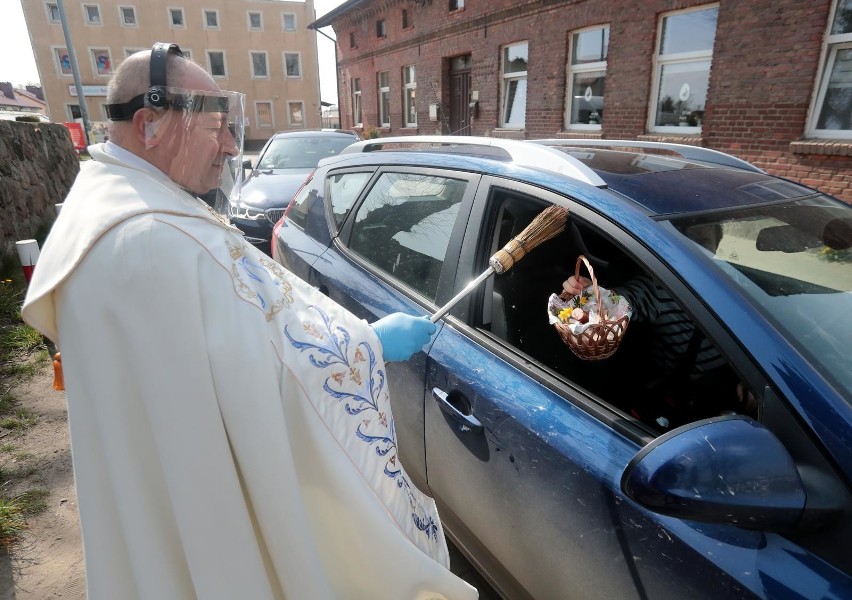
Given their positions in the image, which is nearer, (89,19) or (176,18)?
(89,19)

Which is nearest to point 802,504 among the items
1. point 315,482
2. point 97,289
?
point 315,482

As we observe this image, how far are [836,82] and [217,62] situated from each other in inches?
1503

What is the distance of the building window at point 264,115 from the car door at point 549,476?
38.6 m

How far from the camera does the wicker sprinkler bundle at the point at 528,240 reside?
1.62 meters

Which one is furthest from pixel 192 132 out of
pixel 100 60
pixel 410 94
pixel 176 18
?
pixel 100 60

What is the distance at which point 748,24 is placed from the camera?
20.6 feet

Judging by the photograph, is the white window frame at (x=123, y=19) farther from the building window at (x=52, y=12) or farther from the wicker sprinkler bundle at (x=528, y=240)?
the wicker sprinkler bundle at (x=528, y=240)

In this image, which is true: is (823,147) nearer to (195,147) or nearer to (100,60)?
(195,147)

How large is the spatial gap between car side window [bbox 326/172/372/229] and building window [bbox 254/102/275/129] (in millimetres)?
37016

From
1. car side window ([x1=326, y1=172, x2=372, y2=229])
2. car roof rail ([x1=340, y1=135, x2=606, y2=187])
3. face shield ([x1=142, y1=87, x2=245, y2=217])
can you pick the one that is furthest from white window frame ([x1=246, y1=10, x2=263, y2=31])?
face shield ([x1=142, y1=87, x2=245, y2=217])

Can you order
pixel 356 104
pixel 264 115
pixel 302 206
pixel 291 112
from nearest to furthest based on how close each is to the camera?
pixel 302 206 < pixel 356 104 < pixel 264 115 < pixel 291 112

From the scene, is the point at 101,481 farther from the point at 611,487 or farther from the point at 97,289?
the point at 611,487

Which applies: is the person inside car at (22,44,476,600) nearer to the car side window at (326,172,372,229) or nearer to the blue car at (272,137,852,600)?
the blue car at (272,137,852,600)

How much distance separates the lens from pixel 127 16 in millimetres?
34156
